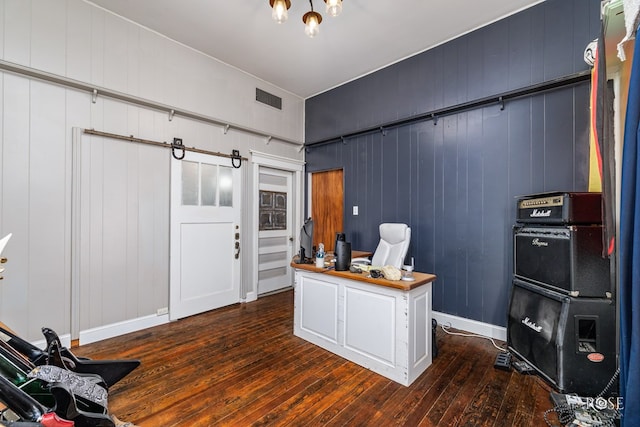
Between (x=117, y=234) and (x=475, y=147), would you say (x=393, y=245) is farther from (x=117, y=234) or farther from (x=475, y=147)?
(x=117, y=234)

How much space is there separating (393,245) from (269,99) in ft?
9.94

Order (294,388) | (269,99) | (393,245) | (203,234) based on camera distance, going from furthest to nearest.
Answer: (269,99) → (203,234) → (393,245) → (294,388)

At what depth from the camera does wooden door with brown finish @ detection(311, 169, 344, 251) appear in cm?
462

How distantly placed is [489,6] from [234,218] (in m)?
3.85

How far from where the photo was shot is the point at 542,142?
2.75 meters

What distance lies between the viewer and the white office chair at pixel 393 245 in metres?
3.10

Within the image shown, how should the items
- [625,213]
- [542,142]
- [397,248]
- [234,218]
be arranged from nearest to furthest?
[625,213], [542,142], [397,248], [234,218]

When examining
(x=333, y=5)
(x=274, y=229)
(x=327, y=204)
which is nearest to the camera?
(x=333, y=5)

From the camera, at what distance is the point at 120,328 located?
3.01 metres

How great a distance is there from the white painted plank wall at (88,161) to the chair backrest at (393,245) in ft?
8.52

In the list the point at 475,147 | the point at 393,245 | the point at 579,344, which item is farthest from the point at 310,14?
the point at 579,344

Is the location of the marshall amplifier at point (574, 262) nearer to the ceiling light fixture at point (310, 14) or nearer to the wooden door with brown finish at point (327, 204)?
the ceiling light fixture at point (310, 14)

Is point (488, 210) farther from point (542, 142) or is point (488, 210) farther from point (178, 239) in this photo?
point (178, 239)

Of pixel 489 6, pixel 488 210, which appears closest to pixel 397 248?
pixel 488 210
